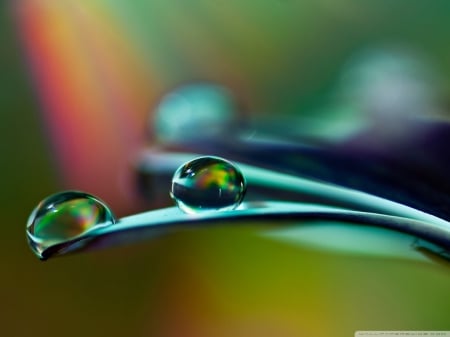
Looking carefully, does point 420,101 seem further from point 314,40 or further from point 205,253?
point 205,253

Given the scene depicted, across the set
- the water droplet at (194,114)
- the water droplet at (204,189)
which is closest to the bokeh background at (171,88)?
the water droplet at (194,114)

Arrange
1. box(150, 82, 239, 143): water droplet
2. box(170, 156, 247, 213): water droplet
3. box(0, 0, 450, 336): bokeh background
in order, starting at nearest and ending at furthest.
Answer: box(170, 156, 247, 213): water droplet
box(0, 0, 450, 336): bokeh background
box(150, 82, 239, 143): water droplet

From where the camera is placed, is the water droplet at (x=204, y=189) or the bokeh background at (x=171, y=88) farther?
the bokeh background at (x=171, y=88)

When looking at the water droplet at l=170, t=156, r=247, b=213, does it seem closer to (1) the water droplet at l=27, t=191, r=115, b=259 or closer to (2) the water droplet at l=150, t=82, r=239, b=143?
(1) the water droplet at l=27, t=191, r=115, b=259

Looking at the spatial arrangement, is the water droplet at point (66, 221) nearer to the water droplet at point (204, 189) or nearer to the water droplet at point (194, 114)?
the water droplet at point (204, 189)

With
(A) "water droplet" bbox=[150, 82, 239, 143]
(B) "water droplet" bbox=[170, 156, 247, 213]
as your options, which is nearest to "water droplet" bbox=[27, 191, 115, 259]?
(B) "water droplet" bbox=[170, 156, 247, 213]

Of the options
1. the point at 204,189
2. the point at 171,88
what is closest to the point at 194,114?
the point at 171,88
